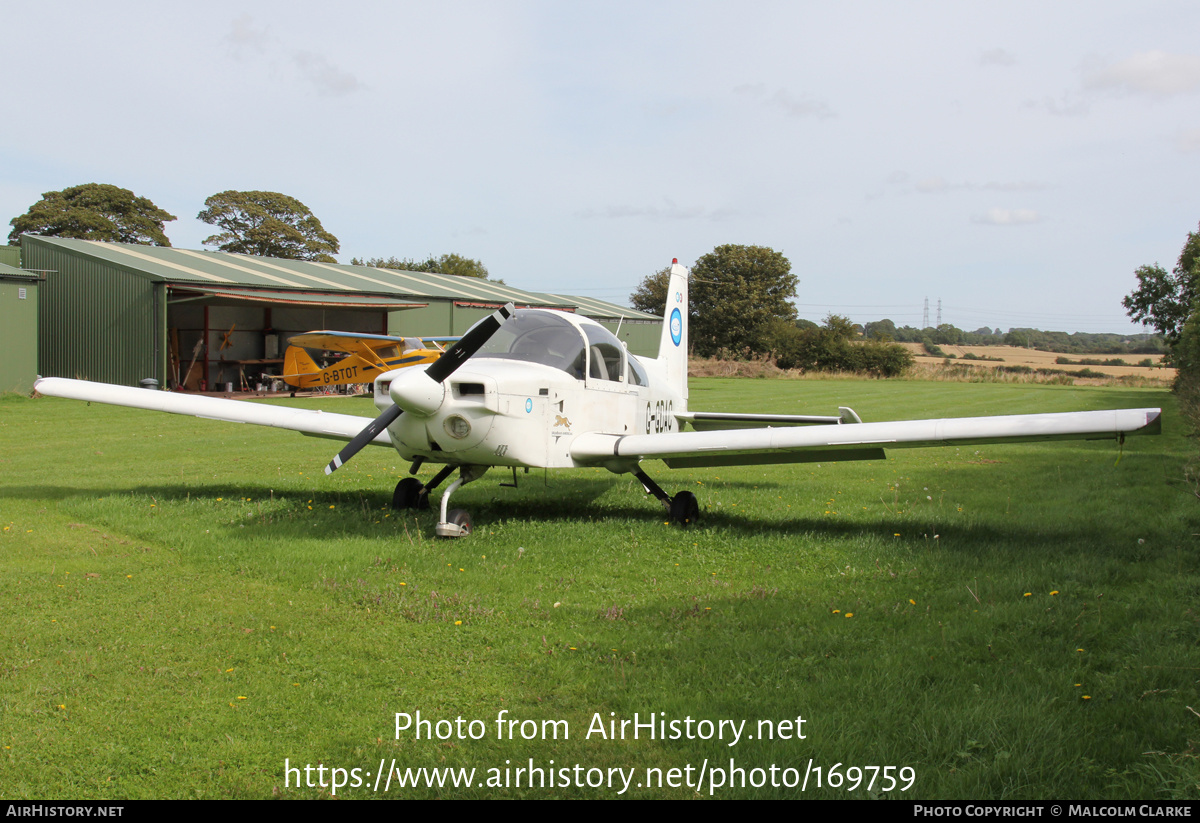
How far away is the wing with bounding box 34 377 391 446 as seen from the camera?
9.36m

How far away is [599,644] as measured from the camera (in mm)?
4859

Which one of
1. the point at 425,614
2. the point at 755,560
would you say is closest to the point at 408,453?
the point at 425,614

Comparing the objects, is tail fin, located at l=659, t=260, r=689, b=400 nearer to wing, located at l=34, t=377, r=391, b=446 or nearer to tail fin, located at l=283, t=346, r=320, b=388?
wing, located at l=34, t=377, r=391, b=446

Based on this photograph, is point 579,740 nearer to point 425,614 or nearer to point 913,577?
point 425,614

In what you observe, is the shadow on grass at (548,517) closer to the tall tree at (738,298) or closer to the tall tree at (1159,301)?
the tall tree at (1159,301)

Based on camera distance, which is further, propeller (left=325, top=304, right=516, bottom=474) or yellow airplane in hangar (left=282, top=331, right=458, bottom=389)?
yellow airplane in hangar (left=282, top=331, right=458, bottom=389)

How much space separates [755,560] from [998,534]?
8.26 ft

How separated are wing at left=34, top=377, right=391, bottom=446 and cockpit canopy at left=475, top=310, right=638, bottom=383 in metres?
2.11

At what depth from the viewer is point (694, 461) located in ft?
28.0

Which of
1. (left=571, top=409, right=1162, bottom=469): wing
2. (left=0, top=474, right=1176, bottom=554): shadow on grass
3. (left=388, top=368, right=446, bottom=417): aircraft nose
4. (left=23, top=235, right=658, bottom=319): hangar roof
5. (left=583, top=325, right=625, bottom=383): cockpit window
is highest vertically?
(left=23, top=235, right=658, bottom=319): hangar roof

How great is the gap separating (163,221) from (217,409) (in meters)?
57.5

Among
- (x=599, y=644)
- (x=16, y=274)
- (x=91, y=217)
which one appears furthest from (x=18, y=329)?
(x=91, y=217)

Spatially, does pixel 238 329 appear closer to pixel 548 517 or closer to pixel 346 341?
pixel 346 341

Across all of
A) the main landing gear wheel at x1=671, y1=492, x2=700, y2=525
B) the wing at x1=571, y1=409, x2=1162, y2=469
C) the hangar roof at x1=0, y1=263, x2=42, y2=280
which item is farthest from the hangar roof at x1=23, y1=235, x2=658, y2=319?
the main landing gear wheel at x1=671, y1=492, x2=700, y2=525
